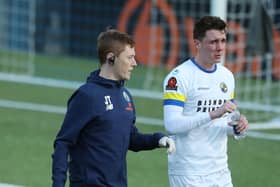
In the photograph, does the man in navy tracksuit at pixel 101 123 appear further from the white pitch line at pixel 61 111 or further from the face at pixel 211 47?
the white pitch line at pixel 61 111

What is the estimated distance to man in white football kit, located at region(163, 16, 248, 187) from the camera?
735cm

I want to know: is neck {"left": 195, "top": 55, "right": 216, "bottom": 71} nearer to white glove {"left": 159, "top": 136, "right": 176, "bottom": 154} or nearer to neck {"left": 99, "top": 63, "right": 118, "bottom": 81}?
white glove {"left": 159, "top": 136, "right": 176, "bottom": 154}

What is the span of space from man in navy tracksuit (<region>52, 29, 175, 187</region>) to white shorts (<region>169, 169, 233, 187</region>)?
756 mm

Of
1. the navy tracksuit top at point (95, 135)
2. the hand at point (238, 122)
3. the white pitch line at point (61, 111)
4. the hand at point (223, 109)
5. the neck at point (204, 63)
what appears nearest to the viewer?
the navy tracksuit top at point (95, 135)

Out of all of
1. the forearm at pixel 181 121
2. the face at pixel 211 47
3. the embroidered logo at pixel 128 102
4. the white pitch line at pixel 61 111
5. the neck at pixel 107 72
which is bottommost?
the white pitch line at pixel 61 111

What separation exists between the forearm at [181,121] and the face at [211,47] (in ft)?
1.37

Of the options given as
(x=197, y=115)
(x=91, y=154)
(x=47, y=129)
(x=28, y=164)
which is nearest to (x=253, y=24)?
(x=47, y=129)

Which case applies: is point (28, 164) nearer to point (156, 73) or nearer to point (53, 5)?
point (156, 73)

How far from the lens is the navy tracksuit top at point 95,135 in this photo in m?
6.50

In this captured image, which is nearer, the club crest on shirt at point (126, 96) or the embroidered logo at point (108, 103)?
the embroidered logo at point (108, 103)

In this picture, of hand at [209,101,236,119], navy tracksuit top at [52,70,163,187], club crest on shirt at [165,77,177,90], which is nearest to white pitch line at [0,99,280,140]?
club crest on shirt at [165,77,177,90]

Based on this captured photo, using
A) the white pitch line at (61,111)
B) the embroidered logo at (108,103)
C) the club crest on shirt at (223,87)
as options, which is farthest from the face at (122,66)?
the white pitch line at (61,111)

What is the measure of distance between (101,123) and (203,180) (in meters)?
1.14

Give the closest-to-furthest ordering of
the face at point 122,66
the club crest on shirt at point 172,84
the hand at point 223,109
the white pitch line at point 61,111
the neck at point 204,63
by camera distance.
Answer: the face at point 122,66 < the hand at point 223,109 < the club crest on shirt at point 172,84 < the neck at point 204,63 < the white pitch line at point 61,111
